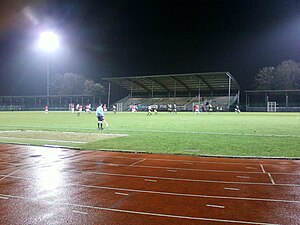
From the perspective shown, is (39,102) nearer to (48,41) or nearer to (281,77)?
(48,41)

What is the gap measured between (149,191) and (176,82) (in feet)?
214

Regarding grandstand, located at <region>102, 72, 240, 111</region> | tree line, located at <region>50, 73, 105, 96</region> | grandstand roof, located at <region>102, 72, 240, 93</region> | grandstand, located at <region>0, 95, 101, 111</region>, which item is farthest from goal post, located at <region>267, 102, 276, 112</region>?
tree line, located at <region>50, 73, 105, 96</region>

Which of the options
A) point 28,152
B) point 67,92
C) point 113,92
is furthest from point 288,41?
point 28,152

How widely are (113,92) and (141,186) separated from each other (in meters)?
73.6

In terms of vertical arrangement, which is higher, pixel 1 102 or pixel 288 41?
pixel 288 41

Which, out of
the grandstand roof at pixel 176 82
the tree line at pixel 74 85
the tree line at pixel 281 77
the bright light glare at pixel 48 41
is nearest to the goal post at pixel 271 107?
the grandstand roof at pixel 176 82

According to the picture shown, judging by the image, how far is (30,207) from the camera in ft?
17.4

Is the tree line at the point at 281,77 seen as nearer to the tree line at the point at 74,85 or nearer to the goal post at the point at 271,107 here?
the goal post at the point at 271,107

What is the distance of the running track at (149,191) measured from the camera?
4809mm

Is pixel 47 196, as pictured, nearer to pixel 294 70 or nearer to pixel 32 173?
pixel 32 173

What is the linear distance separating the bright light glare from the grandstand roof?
50.6ft

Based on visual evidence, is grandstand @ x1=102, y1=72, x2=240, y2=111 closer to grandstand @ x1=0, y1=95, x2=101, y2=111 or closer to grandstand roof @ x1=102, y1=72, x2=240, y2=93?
grandstand roof @ x1=102, y1=72, x2=240, y2=93

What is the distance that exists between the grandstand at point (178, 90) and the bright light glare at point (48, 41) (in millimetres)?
15430

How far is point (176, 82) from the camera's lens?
7075 cm
